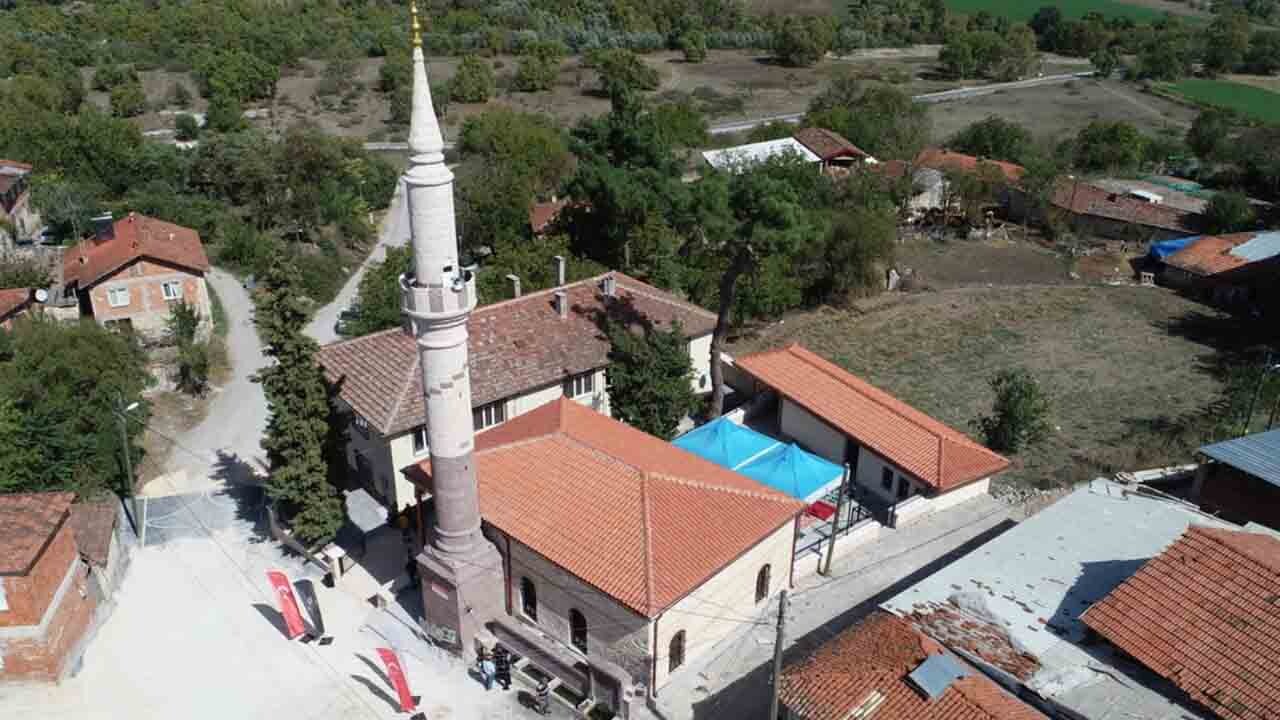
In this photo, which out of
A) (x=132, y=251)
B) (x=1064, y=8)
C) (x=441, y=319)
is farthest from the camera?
(x=1064, y=8)

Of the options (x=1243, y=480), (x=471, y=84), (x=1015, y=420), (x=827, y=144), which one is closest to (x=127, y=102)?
(x=471, y=84)

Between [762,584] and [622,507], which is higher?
[622,507]

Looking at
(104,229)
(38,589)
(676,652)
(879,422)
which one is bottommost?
(676,652)

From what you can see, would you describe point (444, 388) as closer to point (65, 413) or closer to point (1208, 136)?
point (65, 413)

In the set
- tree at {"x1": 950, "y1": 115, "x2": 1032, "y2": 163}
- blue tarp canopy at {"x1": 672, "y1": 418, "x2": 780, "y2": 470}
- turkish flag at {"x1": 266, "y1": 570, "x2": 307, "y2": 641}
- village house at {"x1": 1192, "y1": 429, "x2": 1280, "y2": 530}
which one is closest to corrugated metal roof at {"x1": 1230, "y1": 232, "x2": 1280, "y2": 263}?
tree at {"x1": 950, "y1": 115, "x2": 1032, "y2": 163}

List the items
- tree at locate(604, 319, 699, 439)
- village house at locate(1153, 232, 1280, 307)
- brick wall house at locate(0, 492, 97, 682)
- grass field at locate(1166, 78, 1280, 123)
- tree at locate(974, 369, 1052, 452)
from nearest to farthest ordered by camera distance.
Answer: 1. brick wall house at locate(0, 492, 97, 682)
2. tree at locate(604, 319, 699, 439)
3. tree at locate(974, 369, 1052, 452)
4. village house at locate(1153, 232, 1280, 307)
5. grass field at locate(1166, 78, 1280, 123)

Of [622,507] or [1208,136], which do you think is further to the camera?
[1208,136]

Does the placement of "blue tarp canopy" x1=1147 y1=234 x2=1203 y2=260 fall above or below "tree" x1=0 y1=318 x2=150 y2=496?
below

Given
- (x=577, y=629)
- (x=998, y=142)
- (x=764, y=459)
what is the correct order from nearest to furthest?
(x=577, y=629) < (x=764, y=459) < (x=998, y=142)

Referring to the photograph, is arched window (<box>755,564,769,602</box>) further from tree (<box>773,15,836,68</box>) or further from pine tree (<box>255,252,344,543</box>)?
tree (<box>773,15,836,68</box>)
